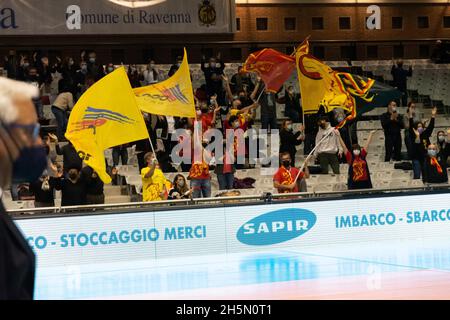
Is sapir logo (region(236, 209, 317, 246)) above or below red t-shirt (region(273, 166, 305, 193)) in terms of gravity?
below

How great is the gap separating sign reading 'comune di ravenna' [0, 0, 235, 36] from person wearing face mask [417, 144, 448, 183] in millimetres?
11706

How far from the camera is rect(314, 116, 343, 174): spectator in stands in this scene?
22.0 m

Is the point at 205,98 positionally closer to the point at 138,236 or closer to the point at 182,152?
the point at 182,152

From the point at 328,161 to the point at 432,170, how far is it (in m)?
2.82

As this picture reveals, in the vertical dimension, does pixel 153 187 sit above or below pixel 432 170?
above

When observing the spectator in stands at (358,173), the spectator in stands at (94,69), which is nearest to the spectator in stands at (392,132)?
the spectator in stands at (358,173)

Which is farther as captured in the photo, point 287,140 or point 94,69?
point 94,69

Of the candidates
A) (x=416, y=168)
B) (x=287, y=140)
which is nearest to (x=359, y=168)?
(x=287, y=140)

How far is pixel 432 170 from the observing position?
21.9m

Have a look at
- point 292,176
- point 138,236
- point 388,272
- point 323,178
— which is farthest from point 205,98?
point 388,272

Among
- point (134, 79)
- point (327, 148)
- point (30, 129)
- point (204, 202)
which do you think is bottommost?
point (204, 202)

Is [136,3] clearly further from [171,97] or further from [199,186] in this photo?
[199,186]

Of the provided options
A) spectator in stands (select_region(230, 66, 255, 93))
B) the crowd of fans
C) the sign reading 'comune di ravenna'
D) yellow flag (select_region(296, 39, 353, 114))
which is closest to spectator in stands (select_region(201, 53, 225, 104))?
the crowd of fans

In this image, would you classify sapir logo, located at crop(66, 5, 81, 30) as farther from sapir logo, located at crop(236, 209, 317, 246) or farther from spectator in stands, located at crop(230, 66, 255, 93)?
sapir logo, located at crop(236, 209, 317, 246)
